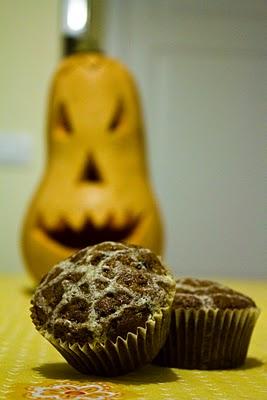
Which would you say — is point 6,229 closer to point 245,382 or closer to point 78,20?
point 78,20

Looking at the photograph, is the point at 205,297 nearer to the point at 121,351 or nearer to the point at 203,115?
the point at 121,351

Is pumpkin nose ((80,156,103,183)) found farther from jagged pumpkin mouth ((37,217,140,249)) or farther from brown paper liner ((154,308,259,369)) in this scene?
brown paper liner ((154,308,259,369))

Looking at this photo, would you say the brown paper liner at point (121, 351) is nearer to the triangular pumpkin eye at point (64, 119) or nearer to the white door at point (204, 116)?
the triangular pumpkin eye at point (64, 119)

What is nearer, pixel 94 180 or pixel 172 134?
pixel 94 180

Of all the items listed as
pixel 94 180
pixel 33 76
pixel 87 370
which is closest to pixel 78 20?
pixel 33 76

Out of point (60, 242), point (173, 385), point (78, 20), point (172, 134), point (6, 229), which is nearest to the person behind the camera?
point (173, 385)

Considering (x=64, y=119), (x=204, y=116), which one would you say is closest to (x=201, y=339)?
(x=64, y=119)

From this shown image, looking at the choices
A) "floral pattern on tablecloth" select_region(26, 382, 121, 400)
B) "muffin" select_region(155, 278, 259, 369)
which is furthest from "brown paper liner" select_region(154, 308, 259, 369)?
"floral pattern on tablecloth" select_region(26, 382, 121, 400)
